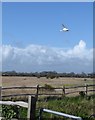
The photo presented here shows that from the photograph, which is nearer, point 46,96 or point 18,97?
point 18,97

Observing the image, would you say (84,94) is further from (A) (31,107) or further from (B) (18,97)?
(A) (31,107)

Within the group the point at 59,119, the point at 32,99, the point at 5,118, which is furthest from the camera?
the point at 59,119

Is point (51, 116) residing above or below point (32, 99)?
below

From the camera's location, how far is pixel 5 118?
7707 mm

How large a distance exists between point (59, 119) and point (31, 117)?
8.23 feet

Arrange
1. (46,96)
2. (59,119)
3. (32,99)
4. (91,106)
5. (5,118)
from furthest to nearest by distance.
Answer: (46,96)
(91,106)
(59,119)
(5,118)
(32,99)

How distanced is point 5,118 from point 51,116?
6.38 ft

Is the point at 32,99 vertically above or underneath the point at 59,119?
above

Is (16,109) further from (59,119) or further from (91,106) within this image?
(91,106)

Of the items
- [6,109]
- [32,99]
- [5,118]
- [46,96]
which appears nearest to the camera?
[32,99]

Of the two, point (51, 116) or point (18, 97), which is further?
point (18, 97)

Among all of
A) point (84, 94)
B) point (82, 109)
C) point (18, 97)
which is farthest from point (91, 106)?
point (84, 94)

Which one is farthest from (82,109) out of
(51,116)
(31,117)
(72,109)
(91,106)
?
(31,117)

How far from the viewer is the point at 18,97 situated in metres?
18.9
